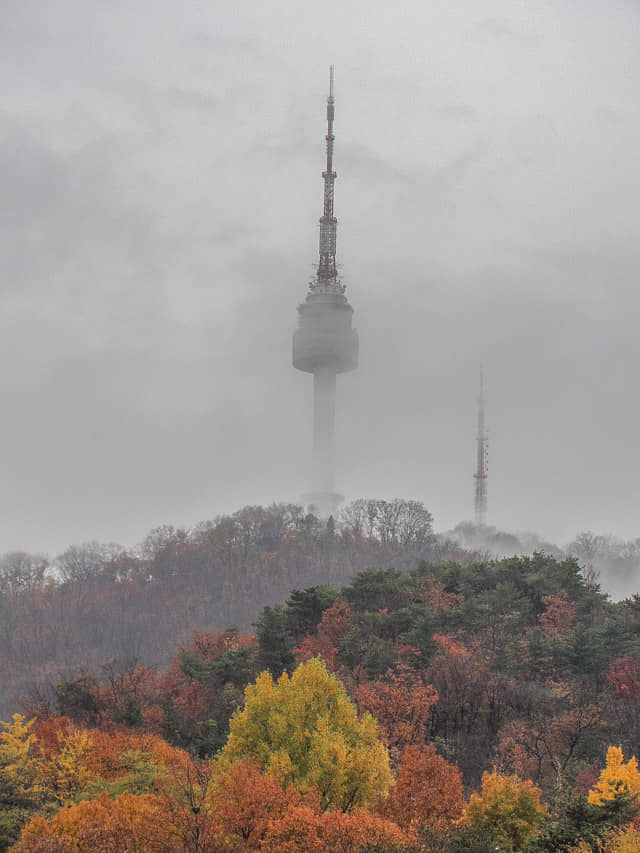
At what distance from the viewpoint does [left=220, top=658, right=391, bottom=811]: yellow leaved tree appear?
101ft

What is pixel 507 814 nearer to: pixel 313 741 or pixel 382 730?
pixel 313 741

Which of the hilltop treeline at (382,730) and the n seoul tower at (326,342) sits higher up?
the n seoul tower at (326,342)

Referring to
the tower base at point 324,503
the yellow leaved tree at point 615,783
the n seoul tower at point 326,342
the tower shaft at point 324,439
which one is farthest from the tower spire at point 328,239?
the yellow leaved tree at point 615,783

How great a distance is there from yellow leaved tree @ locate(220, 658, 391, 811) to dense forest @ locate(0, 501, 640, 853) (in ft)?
0.26

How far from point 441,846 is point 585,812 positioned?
4.56 metres

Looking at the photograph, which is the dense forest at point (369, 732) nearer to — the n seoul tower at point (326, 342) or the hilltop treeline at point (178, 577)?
the hilltop treeline at point (178, 577)

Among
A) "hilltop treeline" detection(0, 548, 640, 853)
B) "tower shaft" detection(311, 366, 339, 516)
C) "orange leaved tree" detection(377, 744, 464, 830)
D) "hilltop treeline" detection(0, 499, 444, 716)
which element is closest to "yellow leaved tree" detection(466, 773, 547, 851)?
"hilltop treeline" detection(0, 548, 640, 853)

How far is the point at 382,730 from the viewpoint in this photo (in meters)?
42.7

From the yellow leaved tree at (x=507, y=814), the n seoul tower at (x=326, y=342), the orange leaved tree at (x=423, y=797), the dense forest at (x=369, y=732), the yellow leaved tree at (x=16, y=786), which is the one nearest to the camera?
the dense forest at (x=369, y=732)

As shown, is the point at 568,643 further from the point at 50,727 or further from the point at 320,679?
the point at 50,727

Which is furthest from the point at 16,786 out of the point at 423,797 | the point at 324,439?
the point at 324,439

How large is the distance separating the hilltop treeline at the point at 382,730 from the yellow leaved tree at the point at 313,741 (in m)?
0.08

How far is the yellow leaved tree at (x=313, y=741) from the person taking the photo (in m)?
30.8

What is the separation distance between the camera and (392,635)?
60.2 metres
